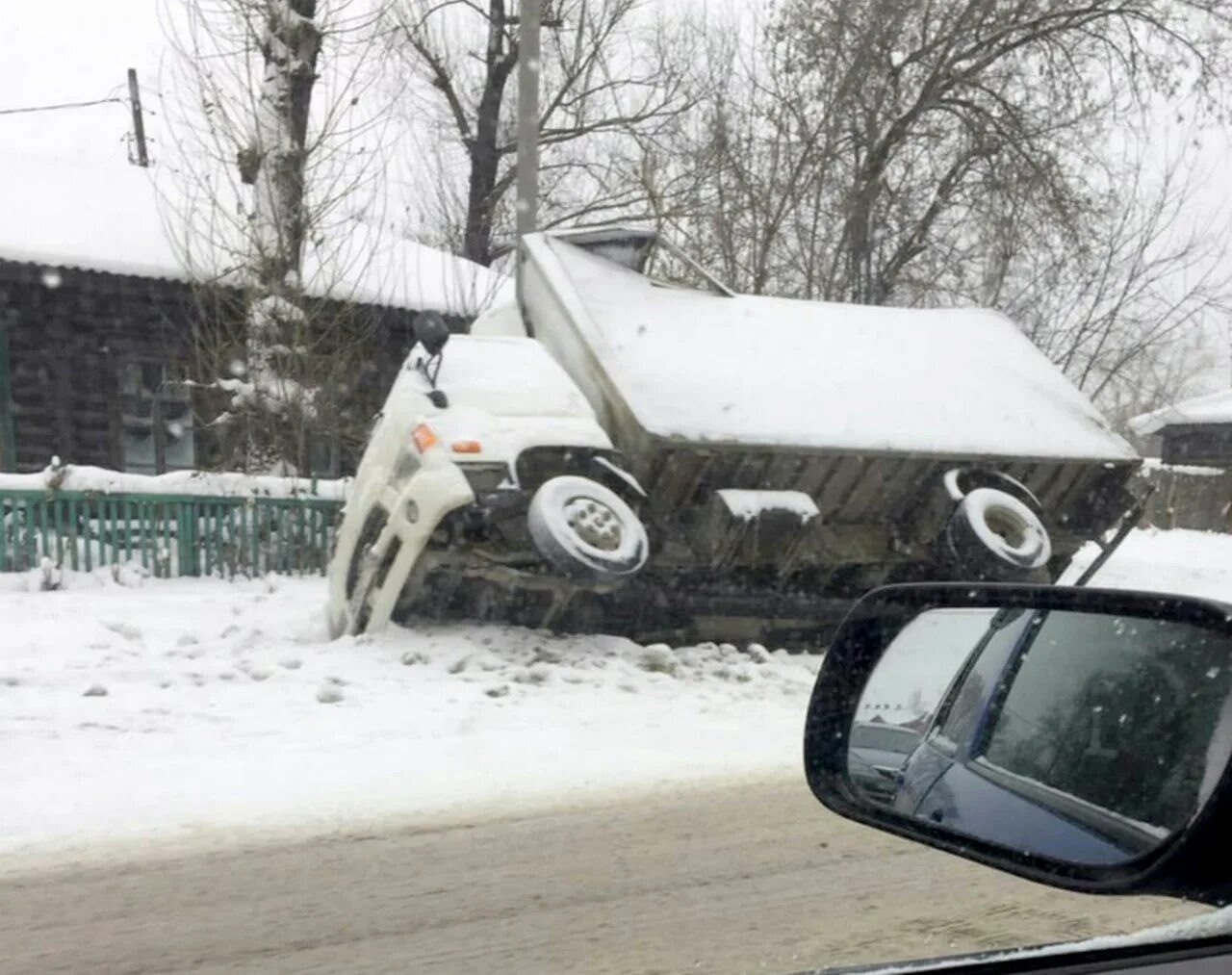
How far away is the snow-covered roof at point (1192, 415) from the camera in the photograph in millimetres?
27125

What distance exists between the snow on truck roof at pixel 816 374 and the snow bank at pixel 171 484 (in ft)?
13.3

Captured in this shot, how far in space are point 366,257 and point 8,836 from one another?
1103 centimetres

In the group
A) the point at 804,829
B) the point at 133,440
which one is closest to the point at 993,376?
the point at 804,829

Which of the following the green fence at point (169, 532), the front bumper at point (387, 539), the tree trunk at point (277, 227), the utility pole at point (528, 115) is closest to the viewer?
the front bumper at point (387, 539)

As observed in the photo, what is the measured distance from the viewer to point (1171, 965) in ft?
5.81

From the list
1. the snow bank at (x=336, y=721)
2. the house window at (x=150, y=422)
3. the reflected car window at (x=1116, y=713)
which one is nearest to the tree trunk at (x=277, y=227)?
the house window at (x=150, y=422)

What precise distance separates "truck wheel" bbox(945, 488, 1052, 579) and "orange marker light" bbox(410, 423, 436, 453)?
10.4ft

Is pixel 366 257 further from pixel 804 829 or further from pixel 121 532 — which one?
pixel 804 829

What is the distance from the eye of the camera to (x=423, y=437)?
6734mm

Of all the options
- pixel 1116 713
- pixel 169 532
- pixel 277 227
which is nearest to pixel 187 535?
pixel 169 532

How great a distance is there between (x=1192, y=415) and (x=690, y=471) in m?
25.1

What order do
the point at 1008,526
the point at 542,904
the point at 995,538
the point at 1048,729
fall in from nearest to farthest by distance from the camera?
the point at 1048,729
the point at 542,904
the point at 995,538
the point at 1008,526

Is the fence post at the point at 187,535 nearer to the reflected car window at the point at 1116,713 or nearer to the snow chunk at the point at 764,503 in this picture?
→ the snow chunk at the point at 764,503

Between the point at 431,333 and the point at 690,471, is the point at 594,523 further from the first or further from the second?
the point at 431,333
